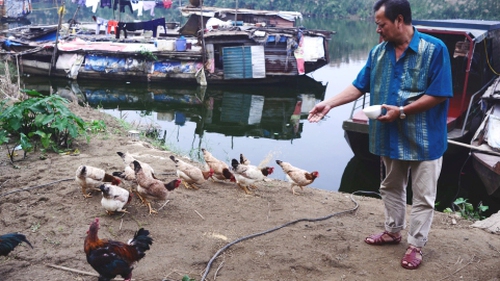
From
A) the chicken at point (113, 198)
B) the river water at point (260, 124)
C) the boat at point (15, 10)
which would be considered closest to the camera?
the chicken at point (113, 198)

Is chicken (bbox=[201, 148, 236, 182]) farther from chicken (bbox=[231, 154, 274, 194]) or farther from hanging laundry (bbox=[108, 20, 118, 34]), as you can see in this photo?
hanging laundry (bbox=[108, 20, 118, 34])

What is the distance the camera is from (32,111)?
5.84 metres

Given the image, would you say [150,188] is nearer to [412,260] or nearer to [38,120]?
[38,120]

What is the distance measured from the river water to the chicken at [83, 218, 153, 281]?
16.7ft

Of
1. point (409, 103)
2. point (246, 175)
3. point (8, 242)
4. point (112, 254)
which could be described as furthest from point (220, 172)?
point (409, 103)

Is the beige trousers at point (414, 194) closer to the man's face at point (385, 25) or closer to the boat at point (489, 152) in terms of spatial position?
the man's face at point (385, 25)

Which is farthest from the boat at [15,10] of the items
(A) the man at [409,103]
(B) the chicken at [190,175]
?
(A) the man at [409,103]

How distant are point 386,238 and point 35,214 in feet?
10.5

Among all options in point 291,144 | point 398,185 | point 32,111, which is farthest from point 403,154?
point 291,144

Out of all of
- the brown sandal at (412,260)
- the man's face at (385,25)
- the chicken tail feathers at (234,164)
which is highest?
the man's face at (385,25)

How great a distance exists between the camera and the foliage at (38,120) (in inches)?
226

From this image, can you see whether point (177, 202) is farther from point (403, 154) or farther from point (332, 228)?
point (403, 154)

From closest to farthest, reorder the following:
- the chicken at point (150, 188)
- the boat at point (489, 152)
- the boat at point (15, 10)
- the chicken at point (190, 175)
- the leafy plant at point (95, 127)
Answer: the chicken at point (150, 188)
the chicken at point (190, 175)
the boat at point (489, 152)
the leafy plant at point (95, 127)
the boat at point (15, 10)

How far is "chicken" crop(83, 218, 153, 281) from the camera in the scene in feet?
10.1
